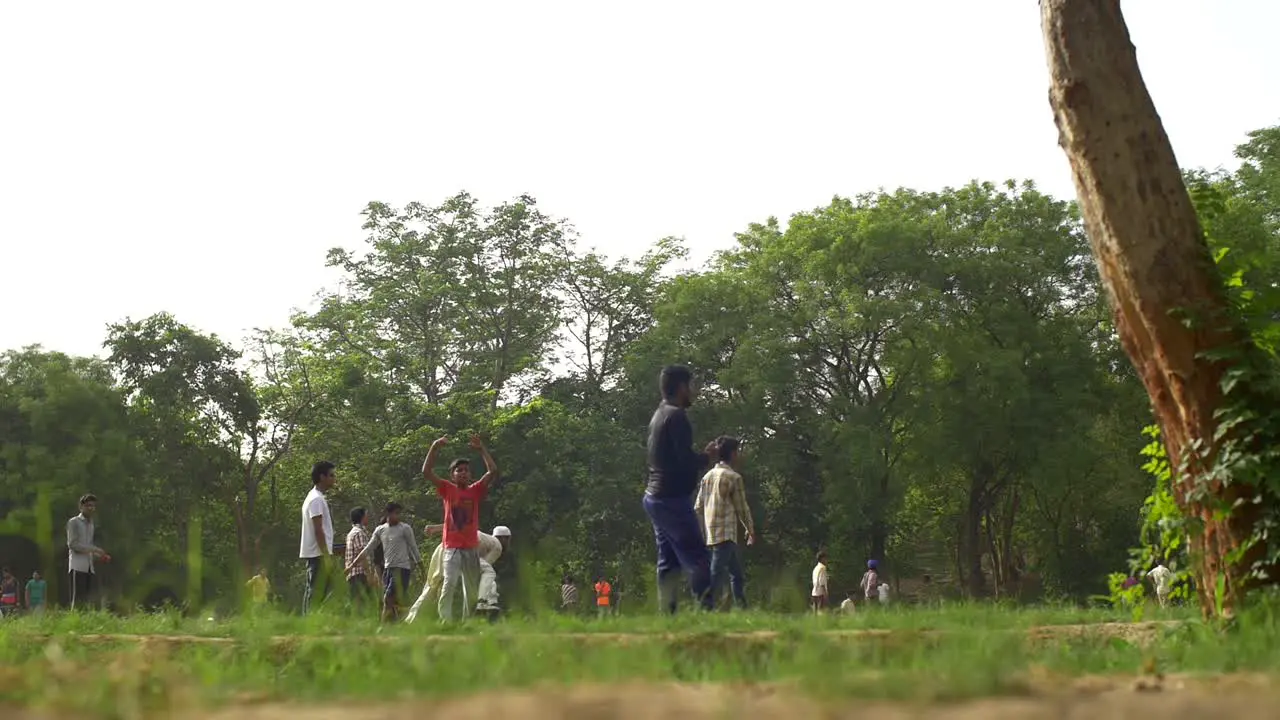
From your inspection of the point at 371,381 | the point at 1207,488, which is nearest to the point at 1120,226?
the point at 1207,488

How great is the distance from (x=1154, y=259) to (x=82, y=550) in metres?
11.0

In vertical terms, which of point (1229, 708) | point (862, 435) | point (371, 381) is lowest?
point (1229, 708)

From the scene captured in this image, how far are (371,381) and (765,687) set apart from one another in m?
45.1

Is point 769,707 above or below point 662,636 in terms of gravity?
below

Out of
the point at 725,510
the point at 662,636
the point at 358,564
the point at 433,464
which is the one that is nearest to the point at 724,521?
the point at 725,510

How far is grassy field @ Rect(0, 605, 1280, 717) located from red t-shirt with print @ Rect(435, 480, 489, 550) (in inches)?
128

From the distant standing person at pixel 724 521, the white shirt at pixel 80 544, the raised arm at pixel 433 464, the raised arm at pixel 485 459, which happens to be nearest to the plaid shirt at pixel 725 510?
the distant standing person at pixel 724 521

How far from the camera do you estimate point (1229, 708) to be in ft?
11.4

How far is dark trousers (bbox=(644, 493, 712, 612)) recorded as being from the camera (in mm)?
11141

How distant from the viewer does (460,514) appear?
12750mm

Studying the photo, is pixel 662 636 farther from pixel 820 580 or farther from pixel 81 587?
pixel 820 580

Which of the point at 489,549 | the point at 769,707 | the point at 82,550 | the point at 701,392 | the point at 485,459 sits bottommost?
the point at 769,707

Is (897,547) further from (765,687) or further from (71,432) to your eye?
(765,687)

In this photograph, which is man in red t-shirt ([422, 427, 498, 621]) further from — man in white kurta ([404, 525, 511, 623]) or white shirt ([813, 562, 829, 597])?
white shirt ([813, 562, 829, 597])
